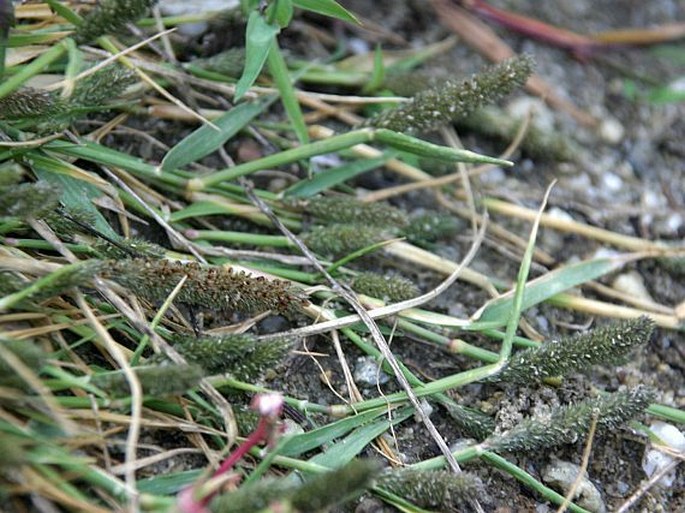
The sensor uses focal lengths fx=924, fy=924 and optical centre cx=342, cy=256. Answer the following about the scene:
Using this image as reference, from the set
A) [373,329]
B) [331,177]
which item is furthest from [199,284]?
[331,177]

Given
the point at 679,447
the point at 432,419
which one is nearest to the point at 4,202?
the point at 432,419

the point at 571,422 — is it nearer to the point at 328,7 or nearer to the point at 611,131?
the point at 328,7

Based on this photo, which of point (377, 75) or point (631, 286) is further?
point (377, 75)

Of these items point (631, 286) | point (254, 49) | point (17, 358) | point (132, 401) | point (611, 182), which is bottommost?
point (631, 286)

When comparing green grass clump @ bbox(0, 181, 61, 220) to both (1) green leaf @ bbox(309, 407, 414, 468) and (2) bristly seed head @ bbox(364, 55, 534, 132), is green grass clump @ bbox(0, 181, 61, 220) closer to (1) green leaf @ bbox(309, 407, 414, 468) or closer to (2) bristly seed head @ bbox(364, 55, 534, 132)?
(1) green leaf @ bbox(309, 407, 414, 468)

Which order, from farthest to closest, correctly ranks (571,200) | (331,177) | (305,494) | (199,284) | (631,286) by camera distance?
(571,200)
(631,286)
(331,177)
(199,284)
(305,494)

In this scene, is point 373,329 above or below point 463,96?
below

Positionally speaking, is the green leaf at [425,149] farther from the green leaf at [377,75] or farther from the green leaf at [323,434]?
the green leaf at [323,434]

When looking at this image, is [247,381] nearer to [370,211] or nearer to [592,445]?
[370,211]
